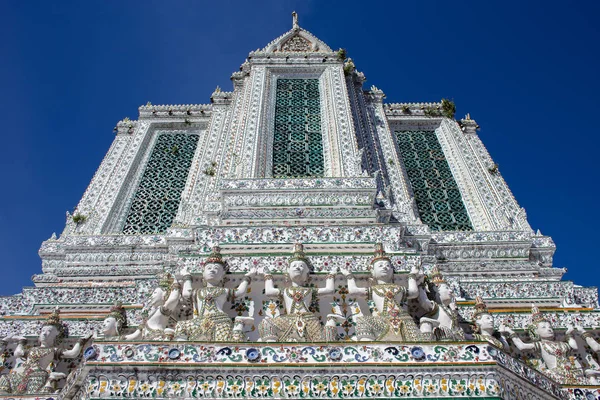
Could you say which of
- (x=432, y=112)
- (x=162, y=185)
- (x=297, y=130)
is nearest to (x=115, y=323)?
(x=297, y=130)

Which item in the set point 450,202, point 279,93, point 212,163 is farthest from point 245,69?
point 450,202

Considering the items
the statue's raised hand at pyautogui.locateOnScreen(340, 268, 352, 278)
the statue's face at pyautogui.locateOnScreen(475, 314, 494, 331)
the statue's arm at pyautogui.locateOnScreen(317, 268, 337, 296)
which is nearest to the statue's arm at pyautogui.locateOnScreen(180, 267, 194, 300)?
the statue's arm at pyautogui.locateOnScreen(317, 268, 337, 296)

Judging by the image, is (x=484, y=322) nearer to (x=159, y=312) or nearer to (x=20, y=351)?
(x=159, y=312)

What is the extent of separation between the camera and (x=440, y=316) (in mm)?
6645

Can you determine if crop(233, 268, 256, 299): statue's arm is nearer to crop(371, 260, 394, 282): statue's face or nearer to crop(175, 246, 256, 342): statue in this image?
crop(175, 246, 256, 342): statue

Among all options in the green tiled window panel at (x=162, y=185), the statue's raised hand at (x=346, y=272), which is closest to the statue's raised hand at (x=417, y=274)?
the statue's raised hand at (x=346, y=272)

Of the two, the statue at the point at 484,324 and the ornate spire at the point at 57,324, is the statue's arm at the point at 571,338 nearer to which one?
the statue at the point at 484,324

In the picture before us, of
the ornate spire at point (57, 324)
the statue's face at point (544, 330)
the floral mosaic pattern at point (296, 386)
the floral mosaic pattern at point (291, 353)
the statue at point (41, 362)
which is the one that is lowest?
the floral mosaic pattern at point (296, 386)

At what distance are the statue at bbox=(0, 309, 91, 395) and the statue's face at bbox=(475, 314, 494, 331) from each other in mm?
5204

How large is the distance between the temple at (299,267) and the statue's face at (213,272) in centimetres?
2

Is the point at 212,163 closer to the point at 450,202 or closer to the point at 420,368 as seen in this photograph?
the point at 450,202

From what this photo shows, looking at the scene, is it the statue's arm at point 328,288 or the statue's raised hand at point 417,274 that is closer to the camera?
the statue's arm at point 328,288

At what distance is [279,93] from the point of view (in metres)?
15.3

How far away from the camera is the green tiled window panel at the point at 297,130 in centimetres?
1266
